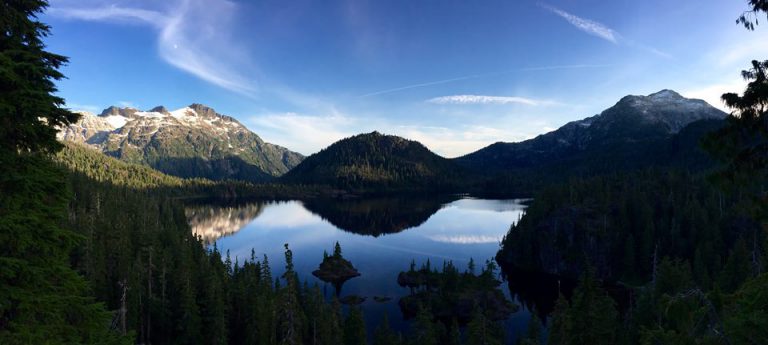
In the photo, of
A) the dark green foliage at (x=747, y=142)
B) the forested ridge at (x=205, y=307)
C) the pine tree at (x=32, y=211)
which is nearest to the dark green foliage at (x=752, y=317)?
the dark green foliage at (x=747, y=142)

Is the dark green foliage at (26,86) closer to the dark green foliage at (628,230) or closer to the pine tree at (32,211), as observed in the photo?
the pine tree at (32,211)

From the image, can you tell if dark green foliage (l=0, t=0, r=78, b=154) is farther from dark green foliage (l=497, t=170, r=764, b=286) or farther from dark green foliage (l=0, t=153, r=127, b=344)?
dark green foliage (l=497, t=170, r=764, b=286)

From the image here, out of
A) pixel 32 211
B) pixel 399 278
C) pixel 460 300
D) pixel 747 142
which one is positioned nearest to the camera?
pixel 32 211

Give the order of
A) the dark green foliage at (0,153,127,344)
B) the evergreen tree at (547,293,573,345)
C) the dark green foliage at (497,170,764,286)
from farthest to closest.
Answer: the dark green foliage at (497,170,764,286)
the evergreen tree at (547,293,573,345)
the dark green foliage at (0,153,127,344)

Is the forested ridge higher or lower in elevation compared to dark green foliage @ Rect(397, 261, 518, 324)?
higher

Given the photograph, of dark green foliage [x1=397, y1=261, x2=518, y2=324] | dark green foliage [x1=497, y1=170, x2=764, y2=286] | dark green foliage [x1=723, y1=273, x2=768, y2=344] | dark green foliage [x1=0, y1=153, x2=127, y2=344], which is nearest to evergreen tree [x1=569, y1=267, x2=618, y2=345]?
dark green foliage [x1=723, y1=273, x2=768, y2=344]

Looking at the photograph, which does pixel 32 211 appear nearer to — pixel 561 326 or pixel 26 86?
pixel 26 86

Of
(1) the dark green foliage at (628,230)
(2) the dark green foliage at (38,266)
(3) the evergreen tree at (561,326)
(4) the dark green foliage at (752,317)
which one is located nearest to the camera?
(2) the dark green foliage at (38,266)

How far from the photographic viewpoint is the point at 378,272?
129375mm

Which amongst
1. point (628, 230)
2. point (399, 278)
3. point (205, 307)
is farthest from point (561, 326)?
point (628, 230)

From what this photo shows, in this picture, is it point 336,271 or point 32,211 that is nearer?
point 32,211

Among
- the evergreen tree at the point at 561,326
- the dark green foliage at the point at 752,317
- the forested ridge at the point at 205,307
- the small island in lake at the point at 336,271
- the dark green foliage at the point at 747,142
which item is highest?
the dark green foliage at the point at 747,142

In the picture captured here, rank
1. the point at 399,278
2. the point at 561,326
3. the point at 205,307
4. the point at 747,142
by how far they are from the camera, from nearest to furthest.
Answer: the point at 747,142 < the point at 561,326 < the point at 205,307 < the point at 399,278

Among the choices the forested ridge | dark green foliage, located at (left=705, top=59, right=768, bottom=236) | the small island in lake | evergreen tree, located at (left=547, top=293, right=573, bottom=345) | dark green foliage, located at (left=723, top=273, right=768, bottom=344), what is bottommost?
the small island in lake
